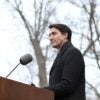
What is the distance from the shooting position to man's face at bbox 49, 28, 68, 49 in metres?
4.41

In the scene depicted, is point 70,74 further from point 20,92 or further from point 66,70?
point 20,92

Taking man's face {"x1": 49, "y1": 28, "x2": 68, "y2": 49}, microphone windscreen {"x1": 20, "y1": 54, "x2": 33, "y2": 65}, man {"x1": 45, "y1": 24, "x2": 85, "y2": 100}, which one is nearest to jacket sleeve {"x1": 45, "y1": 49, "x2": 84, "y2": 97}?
man {"x1": 45, "y1": 24, "x2": 85, "y2": 100}

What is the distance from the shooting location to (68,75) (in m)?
4.16

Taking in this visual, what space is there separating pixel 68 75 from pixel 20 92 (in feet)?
2.18

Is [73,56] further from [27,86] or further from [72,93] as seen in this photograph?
[27,86]

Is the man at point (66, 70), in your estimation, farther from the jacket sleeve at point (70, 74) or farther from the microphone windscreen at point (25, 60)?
the microphone windscreen at point (25, 60)

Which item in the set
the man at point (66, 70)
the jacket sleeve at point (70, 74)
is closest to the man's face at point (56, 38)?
the man at point (66, 70)

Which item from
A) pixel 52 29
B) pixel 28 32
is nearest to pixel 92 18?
pixel 28 32

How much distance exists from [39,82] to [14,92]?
603 inches

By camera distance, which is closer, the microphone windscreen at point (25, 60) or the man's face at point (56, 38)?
the microphone windscreen at point (25, 60)

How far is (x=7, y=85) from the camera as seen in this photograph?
350 cm

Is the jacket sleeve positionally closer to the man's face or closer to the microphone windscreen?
the man's face

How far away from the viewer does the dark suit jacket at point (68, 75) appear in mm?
4090

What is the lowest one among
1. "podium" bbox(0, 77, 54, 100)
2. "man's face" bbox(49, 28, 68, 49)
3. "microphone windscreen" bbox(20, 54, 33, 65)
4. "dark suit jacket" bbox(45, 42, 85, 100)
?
"dark suit jacket" bbox(45, 42, 85, 100)
